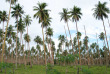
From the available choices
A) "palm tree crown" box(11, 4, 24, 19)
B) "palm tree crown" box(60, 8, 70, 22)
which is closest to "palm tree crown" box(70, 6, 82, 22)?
"palm tree crown" box(60, 8, 70, 22)

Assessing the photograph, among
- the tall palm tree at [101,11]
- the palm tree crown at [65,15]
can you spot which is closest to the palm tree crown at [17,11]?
the palm tree crown at [65,15]

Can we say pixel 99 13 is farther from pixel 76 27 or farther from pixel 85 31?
pixel 85 31

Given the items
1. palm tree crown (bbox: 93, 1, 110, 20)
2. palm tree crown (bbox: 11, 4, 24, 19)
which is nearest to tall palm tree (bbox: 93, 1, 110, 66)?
palm tree crown (bbox: 93, 1, 110, 20)

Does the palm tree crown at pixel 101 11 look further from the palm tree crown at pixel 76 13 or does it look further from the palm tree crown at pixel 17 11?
the palm tree crown at pixel 17 11

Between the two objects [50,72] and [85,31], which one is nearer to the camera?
[50,72]

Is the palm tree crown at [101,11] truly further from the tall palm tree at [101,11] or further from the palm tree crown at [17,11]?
the palm tree crown at [17,11]

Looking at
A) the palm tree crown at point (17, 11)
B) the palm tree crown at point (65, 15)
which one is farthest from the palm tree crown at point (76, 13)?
the palm tree crown at point (17, 11)

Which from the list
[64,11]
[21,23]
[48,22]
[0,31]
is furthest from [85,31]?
[0,31]

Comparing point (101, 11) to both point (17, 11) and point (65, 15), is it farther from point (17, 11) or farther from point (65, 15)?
point (17, 11)

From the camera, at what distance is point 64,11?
42.2m

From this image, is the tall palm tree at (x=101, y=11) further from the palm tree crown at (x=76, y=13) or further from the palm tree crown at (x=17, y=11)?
the palm tree crown at (x=17, y=11)

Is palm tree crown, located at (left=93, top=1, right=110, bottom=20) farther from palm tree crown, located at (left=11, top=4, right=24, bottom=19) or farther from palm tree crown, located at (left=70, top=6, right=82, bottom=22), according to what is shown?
palm tree crown, located at (left=11, top=4, right=24, bottom=19)

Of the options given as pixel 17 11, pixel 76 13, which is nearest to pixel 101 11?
pixel 76 13

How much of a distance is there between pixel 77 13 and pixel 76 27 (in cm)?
547
